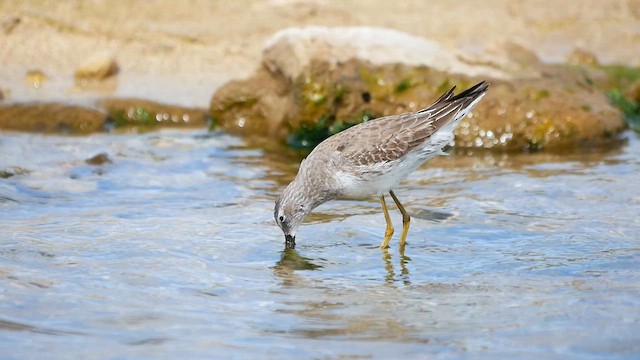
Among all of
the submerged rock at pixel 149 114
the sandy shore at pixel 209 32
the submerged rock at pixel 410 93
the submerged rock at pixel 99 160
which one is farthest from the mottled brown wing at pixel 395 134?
the sandy shore at pixel 209 32

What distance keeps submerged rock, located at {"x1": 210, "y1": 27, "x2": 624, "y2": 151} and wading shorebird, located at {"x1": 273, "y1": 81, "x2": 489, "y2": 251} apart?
3.53 metres

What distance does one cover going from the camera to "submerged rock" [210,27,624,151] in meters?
12.3

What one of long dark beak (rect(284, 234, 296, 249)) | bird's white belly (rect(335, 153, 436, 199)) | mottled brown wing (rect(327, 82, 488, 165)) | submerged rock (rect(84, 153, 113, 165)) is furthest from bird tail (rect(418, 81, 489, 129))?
submerged rock (rect(84, 153, 113, 165))

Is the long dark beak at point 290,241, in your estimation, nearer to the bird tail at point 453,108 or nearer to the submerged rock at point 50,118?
the bird tail at point 453,108

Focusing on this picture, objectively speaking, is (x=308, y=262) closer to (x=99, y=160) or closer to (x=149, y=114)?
(x=99, y=160)

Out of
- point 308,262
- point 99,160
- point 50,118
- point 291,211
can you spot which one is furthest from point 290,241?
point 50,118

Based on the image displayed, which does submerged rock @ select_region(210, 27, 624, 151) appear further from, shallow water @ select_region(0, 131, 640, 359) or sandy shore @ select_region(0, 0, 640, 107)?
sandy shore @ select_region(0, 0, 640, 107)

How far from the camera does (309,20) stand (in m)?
16.8

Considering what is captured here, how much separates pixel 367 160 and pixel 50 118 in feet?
20.5

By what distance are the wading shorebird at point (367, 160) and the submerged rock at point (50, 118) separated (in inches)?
215

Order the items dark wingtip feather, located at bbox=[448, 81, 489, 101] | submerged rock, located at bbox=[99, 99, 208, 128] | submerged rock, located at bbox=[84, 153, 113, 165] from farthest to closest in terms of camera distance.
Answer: submerged rock, located at bbox=[99, 99, 208, 128] → submerged rock, located at bbox=[84, 153, 113, 165] → dark wingtip feather, located at bbox=[448, 81, 489, 101]

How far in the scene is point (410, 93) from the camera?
40.6ft

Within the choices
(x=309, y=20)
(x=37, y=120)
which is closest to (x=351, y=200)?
(x=37, y=120)

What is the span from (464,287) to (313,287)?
3.47 ft
